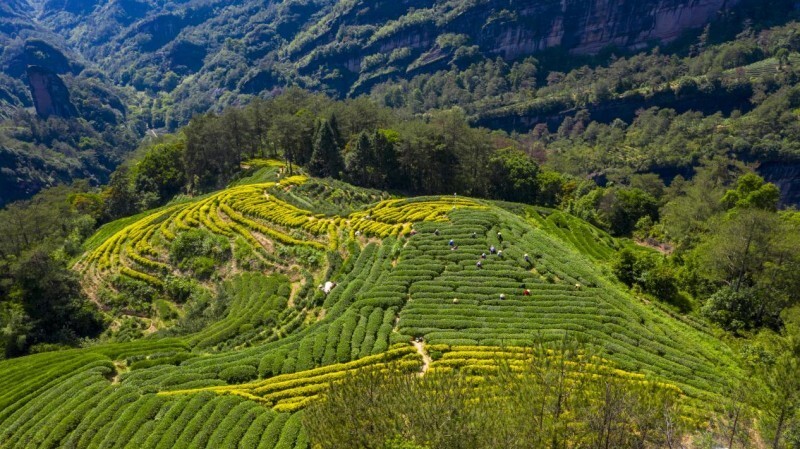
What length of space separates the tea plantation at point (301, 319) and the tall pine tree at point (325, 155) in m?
23.6

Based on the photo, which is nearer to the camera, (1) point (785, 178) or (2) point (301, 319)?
(2) point (301, 319)

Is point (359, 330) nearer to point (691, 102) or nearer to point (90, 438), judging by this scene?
point (90, 438)

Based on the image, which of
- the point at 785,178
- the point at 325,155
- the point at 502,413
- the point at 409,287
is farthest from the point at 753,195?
the point at 785,178

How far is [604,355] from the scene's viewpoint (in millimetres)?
32312

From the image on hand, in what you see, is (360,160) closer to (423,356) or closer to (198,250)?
(198,250)

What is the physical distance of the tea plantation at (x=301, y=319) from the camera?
28.3 meters

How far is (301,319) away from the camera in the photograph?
40.0 meters

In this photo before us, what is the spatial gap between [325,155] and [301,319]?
51099 mm

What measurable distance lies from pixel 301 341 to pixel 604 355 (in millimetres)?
21939

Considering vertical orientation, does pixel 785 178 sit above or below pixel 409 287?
below

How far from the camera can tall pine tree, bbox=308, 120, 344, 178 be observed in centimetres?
8494

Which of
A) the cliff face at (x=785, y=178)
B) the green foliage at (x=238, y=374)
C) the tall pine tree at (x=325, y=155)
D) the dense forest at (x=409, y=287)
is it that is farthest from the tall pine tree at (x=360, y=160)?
the cliff face at (x=785, y=178)

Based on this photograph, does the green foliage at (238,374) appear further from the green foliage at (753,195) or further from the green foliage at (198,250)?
the green foliage at (753,195)

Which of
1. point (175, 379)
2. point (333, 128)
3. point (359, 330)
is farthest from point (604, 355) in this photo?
point (333, 128)
